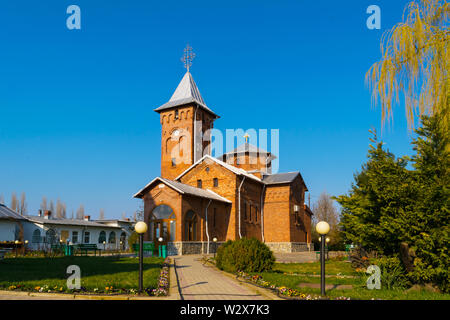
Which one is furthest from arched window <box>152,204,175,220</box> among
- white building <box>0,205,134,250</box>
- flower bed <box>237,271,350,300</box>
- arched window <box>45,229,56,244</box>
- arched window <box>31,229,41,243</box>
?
→ arched window <box>31,229,41,243</box>

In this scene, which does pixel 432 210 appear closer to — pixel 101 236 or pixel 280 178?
pixel 280 178

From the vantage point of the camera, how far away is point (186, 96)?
38.6 m

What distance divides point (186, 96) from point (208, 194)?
14851 millimetres

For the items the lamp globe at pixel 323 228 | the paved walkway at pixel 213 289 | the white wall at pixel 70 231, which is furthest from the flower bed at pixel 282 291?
the white wall at pixel 70 231

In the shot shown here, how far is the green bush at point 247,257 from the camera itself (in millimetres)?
12180

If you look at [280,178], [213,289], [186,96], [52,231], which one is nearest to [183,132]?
[186,96]

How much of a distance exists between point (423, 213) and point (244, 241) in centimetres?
641

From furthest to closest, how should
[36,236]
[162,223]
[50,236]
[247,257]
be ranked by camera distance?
[50,236]
[36,236]
[162,223]
[247,257]

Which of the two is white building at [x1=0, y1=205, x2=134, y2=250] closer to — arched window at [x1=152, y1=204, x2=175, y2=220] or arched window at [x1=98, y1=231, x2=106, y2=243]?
arched window at [x1=98, y1=231, x2=106, y2=243]

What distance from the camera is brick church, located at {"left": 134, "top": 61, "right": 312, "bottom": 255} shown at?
2442 cm

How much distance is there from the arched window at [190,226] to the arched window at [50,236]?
57.1ft

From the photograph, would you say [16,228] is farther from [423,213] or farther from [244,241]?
[423,213]

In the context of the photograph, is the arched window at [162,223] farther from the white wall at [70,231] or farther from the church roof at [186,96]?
the church roof at [186,96]

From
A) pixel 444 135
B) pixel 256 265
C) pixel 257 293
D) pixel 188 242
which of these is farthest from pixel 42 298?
pixel 188 242
